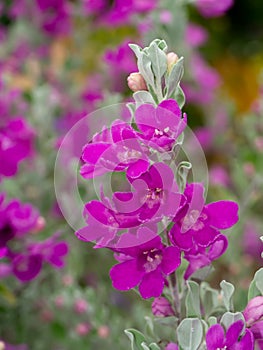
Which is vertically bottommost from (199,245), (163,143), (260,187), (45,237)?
(260,187)

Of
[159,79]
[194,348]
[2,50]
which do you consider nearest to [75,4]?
[2,50]

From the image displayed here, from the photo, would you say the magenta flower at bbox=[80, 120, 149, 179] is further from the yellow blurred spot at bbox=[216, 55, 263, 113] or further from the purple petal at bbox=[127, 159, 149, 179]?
the yellow blurred spot at bbox=[216, 55, 263, 113]

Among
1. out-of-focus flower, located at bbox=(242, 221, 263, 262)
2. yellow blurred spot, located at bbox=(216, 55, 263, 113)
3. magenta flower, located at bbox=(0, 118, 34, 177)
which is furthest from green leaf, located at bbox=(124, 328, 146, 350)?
yellow blurred spot, located at bbox=(216, 55, 263, 113)

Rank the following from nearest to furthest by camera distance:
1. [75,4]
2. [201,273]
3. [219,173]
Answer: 1. [201,273]
2. [219,173]
3. [75,4]

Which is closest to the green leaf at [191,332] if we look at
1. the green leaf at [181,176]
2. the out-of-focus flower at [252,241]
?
the green leaf at [181,176]

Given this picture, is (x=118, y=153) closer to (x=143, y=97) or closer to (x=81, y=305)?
(x=143, y=97)

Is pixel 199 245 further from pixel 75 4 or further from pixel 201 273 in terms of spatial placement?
pixel 75 4

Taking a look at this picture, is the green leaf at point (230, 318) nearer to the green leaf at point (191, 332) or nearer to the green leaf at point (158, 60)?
the green leaf at point (191, 332)
